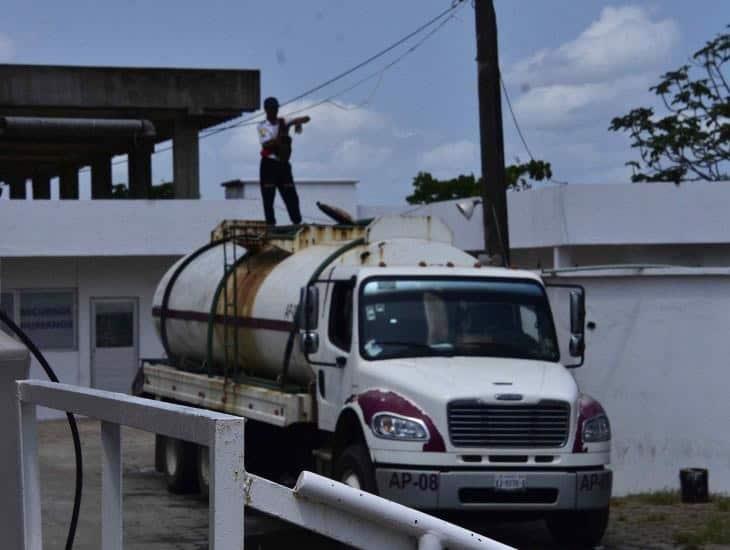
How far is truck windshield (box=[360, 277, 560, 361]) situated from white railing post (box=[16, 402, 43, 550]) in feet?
27.7

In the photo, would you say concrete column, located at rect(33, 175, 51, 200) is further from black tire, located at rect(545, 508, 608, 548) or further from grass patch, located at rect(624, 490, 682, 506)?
black tire, located at rect(545, 508, 608, 548)

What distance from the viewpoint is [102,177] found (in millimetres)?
39031

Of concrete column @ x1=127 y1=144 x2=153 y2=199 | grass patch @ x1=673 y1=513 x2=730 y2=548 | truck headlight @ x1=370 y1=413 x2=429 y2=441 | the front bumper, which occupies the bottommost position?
grass patch @ x1=673 y1=513 x2=730 y2=548

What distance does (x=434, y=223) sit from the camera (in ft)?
49.8

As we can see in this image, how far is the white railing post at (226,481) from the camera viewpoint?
3.15 metres

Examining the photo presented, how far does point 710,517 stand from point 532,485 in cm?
318

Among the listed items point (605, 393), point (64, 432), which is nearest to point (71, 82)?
point (605, 393)

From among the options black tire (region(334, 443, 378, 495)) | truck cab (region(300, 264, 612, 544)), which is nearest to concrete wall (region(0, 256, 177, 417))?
truck cab (region(300, 264, 612, 544))

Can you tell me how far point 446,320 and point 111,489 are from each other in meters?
9.33

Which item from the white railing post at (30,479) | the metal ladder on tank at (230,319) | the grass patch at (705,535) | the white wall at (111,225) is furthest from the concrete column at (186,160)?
the white railing post at (30,479)

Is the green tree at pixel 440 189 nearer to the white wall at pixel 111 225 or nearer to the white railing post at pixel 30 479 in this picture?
the white wall at pixel 111 225

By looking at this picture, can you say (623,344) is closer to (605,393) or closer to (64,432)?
(605,393)

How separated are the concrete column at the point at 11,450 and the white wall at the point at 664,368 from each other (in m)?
12.4

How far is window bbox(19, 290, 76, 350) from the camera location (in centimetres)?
2748
